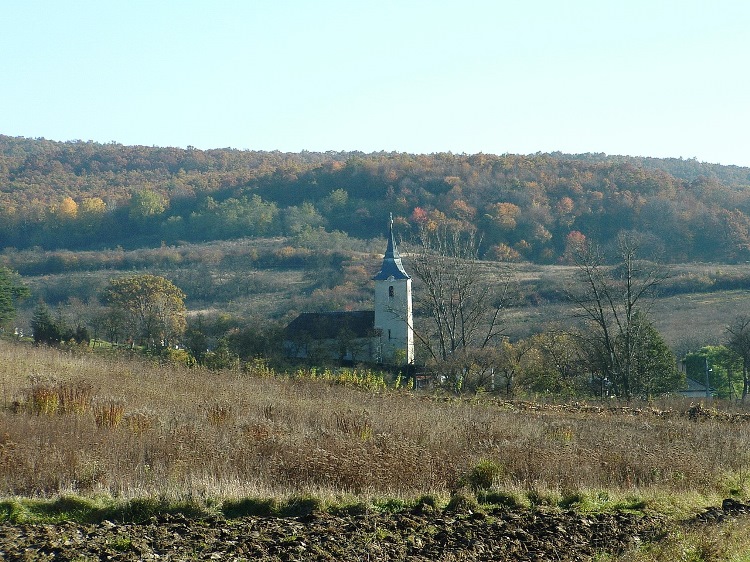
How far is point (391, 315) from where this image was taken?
57.9m

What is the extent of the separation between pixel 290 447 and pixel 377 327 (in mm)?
47261

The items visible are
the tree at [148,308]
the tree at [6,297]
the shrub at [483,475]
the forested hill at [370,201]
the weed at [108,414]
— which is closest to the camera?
the shrub at [483,475]

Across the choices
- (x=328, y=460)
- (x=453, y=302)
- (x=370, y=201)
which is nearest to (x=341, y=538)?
(x=328, y=460)

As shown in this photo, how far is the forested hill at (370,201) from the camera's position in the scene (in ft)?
297

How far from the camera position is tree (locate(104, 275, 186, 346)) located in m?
46.0

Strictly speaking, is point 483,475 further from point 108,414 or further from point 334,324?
point 334,324

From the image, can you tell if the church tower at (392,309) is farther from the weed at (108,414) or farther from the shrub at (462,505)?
the shrub at (462,505)

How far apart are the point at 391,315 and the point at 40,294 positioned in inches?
1411

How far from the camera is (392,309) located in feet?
185

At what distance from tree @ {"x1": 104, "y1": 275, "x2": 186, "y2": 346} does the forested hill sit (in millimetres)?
40298

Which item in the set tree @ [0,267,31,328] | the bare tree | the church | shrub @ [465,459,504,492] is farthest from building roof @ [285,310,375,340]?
shrub @ [465,459,504,492]

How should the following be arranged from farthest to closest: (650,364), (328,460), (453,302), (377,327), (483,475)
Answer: (377,327), (453,302), (650,364), (483,475), (328,460)

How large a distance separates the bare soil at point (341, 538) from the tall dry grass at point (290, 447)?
89 centimetres

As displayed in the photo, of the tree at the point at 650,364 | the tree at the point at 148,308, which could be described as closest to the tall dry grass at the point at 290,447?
the tree at the point at 650,364
